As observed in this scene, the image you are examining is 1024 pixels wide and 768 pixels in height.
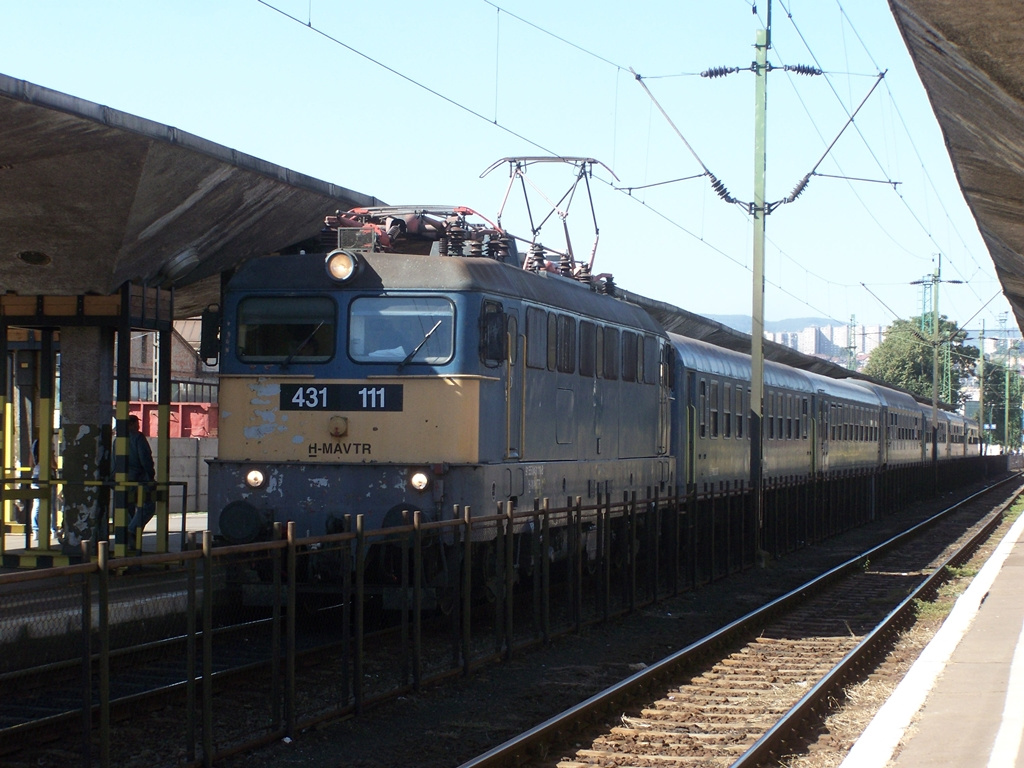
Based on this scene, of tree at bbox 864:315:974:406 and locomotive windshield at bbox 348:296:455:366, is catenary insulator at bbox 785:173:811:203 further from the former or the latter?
tree at bbox 864:315:974:406

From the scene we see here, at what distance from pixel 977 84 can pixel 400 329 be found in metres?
5.29

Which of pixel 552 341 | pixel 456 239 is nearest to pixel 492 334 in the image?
pixel 456 239

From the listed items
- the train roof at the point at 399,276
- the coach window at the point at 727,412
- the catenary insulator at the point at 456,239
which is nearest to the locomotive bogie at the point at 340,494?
the train roof at the point at 399,276

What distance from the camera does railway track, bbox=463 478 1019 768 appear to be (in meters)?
7.98

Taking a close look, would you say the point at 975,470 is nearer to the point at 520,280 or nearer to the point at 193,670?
the point at 520,280

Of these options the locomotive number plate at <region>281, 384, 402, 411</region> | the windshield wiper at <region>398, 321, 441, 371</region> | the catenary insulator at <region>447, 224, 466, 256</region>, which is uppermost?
the catenary insulator at <region>447, 224, 466, 256</region>

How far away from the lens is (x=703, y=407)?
2141 centimetres

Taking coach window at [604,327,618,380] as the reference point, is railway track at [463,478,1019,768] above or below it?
below

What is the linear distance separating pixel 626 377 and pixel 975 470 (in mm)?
46963

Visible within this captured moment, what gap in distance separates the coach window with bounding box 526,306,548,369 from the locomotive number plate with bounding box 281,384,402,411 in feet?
5.20

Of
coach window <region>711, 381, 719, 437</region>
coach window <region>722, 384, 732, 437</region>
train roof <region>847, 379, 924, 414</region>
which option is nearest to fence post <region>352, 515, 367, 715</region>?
coach window <region>711, 381, 719, 437</region>

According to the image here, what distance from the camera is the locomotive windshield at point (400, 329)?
11758 mm

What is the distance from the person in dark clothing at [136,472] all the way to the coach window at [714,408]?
10.1m

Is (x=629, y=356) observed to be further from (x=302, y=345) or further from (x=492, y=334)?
(x=302, y=345)
